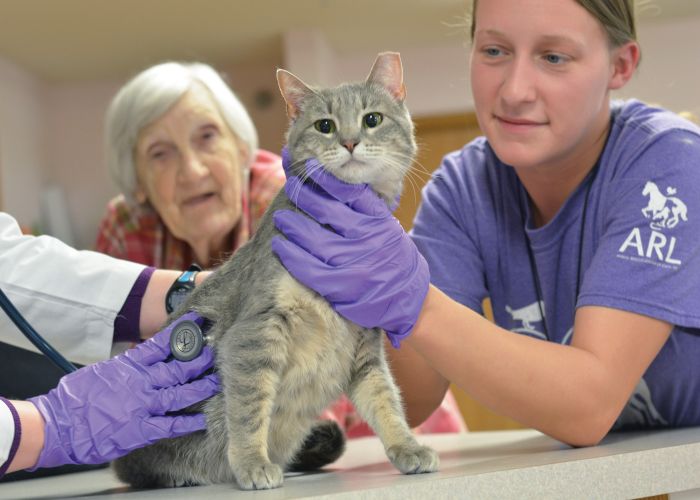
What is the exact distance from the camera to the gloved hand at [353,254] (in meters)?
1.12

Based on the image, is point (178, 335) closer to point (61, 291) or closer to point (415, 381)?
point (61, 291)

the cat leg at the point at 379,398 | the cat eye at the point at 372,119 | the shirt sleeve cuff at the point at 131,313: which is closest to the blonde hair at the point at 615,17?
the cat eye at the point at 372,119

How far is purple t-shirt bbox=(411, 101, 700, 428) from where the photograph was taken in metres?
1.22

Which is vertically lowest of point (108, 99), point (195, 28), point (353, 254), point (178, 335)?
point (108, 99)

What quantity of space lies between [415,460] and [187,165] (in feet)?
4.38

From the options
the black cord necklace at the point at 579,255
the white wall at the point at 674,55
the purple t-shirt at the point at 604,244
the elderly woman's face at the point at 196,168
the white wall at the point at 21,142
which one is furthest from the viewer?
the white wall at the point at 21,142

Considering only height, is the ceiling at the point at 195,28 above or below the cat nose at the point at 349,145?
below

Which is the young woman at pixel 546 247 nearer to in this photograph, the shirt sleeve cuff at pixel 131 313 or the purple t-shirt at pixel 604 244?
the purple t-shirt at pixel 604 244

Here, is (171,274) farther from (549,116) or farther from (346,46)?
(346,46)

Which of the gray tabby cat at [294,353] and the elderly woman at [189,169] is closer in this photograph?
the gray tabby cat at [294,353]

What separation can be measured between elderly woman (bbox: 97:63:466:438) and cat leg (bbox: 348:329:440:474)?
0.90 metres

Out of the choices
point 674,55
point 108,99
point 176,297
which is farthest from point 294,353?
point 108,99

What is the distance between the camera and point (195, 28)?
5.14 metres

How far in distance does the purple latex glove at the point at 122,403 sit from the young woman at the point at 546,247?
0.74 ft
